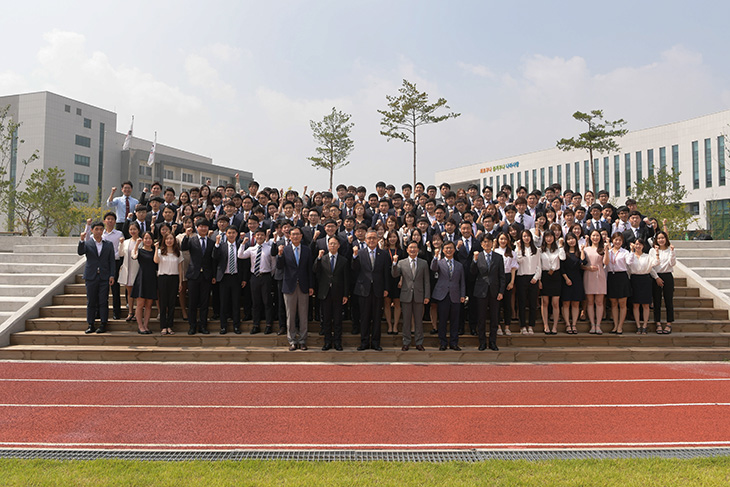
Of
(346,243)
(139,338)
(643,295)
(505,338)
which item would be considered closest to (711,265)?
(643,295)

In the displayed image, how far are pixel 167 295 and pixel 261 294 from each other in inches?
65.2

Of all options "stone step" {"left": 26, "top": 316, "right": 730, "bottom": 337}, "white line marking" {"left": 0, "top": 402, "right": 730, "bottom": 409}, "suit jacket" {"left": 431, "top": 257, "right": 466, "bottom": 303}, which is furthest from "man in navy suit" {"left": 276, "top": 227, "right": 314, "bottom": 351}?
"white line marking" {"left": 0, "top": 402, "right": 730, "bottom": 409}

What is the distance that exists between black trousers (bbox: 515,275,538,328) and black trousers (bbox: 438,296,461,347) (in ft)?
4.08

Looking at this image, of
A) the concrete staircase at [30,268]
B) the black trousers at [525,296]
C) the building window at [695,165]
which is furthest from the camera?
the building window at [695,165]

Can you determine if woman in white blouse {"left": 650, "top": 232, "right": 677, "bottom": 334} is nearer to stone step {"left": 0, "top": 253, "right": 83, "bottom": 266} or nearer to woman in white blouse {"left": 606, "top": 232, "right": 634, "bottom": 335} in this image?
woman in white blouse {"left": 606, "top": 232, "right": 634, "bottom": 335}

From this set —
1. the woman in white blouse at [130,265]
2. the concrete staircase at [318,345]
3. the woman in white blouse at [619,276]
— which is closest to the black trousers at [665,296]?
the concrete staircase at [318,345]

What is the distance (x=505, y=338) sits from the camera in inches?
327

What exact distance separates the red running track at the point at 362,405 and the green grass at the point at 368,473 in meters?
0.49

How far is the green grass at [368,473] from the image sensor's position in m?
3.57

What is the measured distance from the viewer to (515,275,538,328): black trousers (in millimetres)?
8305

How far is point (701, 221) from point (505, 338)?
48.5m

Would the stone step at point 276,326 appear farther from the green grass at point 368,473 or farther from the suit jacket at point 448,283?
the green grass at point 368,473

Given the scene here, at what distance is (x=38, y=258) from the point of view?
11211 mm

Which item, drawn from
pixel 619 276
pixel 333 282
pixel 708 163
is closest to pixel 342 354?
pixel 333 282
